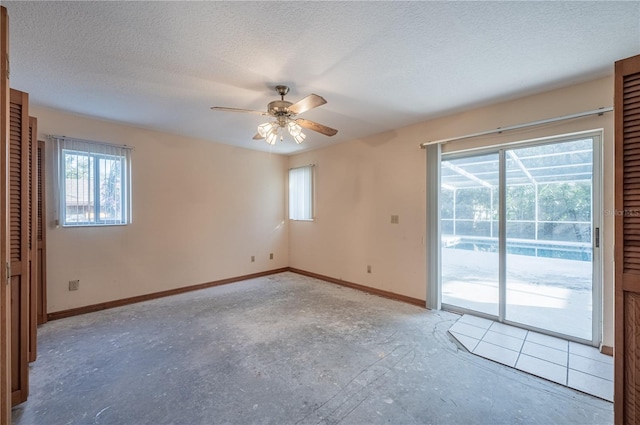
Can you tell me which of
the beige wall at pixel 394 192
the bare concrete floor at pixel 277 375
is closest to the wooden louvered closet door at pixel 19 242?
the bare concrete floor at pixel 277 375

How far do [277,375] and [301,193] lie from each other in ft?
12.0

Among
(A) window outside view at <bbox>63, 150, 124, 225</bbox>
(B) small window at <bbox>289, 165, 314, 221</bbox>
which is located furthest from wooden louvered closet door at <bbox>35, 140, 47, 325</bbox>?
(B) small window at <bbox>289, 165, 314, 221</bbox>

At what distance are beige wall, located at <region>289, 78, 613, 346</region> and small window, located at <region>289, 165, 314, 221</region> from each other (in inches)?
5.9

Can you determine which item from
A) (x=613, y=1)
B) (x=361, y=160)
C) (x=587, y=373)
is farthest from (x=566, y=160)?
(x=361, y=160)

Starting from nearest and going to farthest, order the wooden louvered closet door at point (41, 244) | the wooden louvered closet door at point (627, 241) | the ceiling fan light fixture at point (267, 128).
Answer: the wooden louvered closet door at point (627, 241)
the ceiling fan light fixture at point (267, 128)
the wooden louvered closet door at point (41, 244)

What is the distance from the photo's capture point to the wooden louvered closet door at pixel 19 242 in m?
1.73

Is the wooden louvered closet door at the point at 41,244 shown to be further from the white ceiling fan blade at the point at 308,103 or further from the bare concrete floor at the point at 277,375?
the white ceiling fan blade at the point at 308,103

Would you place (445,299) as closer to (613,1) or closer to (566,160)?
(566,160)

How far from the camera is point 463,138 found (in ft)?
10.8

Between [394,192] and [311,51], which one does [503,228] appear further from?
[311,51]

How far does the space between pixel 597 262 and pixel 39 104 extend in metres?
5.93

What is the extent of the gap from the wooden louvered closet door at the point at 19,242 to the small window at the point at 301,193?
152 inches

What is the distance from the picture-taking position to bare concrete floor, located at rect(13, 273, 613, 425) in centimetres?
173

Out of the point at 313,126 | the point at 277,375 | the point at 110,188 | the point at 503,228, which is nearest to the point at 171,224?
the point at 110,188
